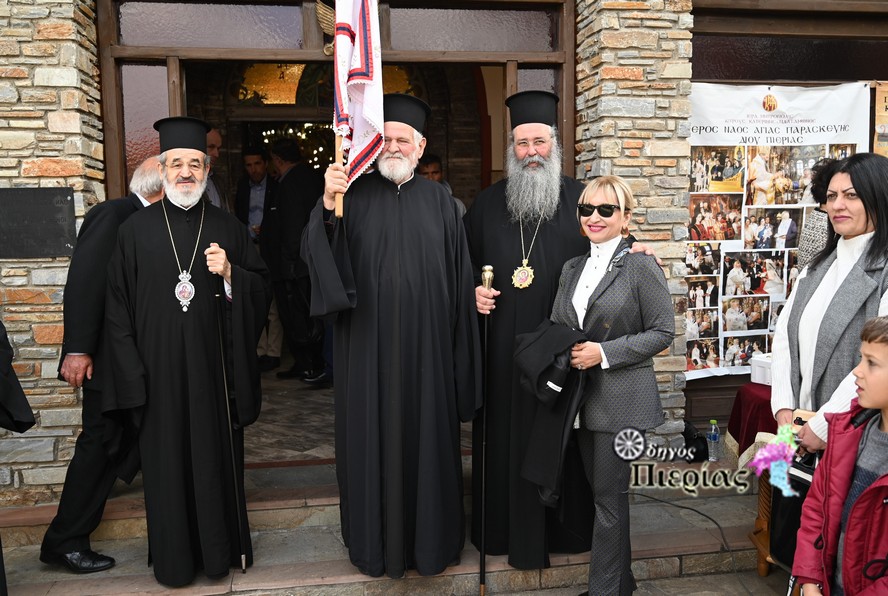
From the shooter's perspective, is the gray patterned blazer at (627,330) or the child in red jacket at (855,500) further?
the gray patterned blazer at (627,330)

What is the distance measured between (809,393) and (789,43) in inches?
136

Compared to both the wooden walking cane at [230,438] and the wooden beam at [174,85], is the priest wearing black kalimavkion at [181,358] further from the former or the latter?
the wooden beam at [174,85]

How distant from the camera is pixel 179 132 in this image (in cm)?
394

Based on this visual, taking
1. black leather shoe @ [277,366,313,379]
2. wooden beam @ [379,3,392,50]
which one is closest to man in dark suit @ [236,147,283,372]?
black leather shoe @ [277,366,313,379]

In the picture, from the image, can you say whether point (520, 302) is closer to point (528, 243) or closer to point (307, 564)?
point (528, 243)

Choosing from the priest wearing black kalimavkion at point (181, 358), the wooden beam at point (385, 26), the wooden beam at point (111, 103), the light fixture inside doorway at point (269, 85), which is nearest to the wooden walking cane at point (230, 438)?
the priest wearing black kalimavkion at point (181, 358)

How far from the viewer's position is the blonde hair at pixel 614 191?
3451mm

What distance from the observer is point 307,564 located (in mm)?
4172

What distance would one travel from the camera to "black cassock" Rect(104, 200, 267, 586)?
12.7 feet

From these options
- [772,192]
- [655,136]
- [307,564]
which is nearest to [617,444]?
[307,564]

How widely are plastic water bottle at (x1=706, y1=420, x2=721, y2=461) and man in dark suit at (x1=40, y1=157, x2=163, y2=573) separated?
3.97m

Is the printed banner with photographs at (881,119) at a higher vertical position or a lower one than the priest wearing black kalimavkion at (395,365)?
higher

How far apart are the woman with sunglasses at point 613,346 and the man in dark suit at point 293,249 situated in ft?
12.7

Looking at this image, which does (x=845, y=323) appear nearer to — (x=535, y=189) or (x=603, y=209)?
(x=603, y=209)
